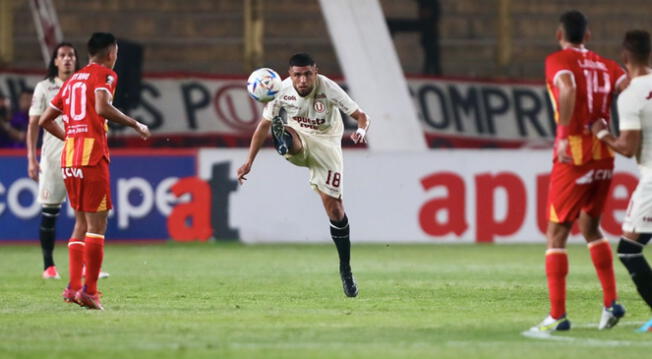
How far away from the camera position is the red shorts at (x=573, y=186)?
28.5ft

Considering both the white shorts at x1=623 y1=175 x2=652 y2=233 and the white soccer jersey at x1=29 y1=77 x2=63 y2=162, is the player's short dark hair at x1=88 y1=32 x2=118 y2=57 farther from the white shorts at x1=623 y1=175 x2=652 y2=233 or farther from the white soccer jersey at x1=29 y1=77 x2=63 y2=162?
the white shorts at x1=623 y1=175 x2=652 y2=233

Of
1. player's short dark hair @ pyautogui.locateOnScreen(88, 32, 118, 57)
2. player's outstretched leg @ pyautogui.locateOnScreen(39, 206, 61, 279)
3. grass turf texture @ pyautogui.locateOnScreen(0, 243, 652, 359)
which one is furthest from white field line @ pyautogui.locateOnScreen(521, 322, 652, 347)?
player's outstretched leg @ pyautogui.locateOnScreen(39, 206, 61, 279)

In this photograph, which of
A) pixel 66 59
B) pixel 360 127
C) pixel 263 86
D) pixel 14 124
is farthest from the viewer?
pixel 14 124

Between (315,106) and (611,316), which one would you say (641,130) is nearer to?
(611,316)

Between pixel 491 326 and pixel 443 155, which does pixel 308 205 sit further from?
pixel 491 326

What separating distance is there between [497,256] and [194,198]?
4545mm

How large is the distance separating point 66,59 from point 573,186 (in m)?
6.26

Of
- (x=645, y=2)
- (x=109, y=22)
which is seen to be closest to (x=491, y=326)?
(x=109, y=22)

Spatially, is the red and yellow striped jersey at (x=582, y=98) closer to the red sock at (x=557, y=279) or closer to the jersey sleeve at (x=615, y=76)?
the jersey sleeve at (x=615, y=76)

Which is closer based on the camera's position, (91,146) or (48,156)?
(91,146)

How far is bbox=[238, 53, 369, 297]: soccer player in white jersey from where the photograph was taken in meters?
11.7

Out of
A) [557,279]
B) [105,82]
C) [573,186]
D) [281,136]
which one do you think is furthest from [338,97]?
[557,279]

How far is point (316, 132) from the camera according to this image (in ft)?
39.1

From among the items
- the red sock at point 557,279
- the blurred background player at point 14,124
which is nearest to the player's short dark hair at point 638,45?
the red sock at point 557,279
